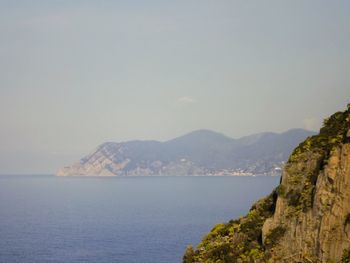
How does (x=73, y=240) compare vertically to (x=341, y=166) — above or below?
below

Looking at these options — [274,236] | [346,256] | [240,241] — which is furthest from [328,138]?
[346,256]

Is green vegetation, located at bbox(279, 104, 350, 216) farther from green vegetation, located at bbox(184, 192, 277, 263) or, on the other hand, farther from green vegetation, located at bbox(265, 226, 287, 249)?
green vegetation, located at bbox(184, 192, 277, 263)

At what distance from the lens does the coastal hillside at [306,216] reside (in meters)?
34.2

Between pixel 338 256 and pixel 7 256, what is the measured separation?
91161 mm

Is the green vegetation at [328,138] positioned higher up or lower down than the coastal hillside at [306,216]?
higher up

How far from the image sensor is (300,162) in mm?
40531

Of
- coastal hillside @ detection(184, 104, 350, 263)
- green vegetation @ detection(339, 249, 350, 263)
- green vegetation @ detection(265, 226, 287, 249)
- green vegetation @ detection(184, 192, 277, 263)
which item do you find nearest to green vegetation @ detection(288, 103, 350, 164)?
coastal hillside @ detection(184, 104, 350, 263)

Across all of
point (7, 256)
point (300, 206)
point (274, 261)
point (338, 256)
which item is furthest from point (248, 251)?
point (7, 256)

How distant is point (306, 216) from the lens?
1419 inches

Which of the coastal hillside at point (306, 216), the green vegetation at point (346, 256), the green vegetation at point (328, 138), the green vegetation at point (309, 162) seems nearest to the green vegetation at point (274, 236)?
the coastal hillside at point (306, 216)

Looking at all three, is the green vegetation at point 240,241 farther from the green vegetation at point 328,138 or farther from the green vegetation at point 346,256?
the green vegetation at point 346,256

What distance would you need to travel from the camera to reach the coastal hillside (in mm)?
34188

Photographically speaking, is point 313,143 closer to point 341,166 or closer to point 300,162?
→ point 300,162

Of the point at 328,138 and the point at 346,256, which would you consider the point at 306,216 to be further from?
the point at 328,138
